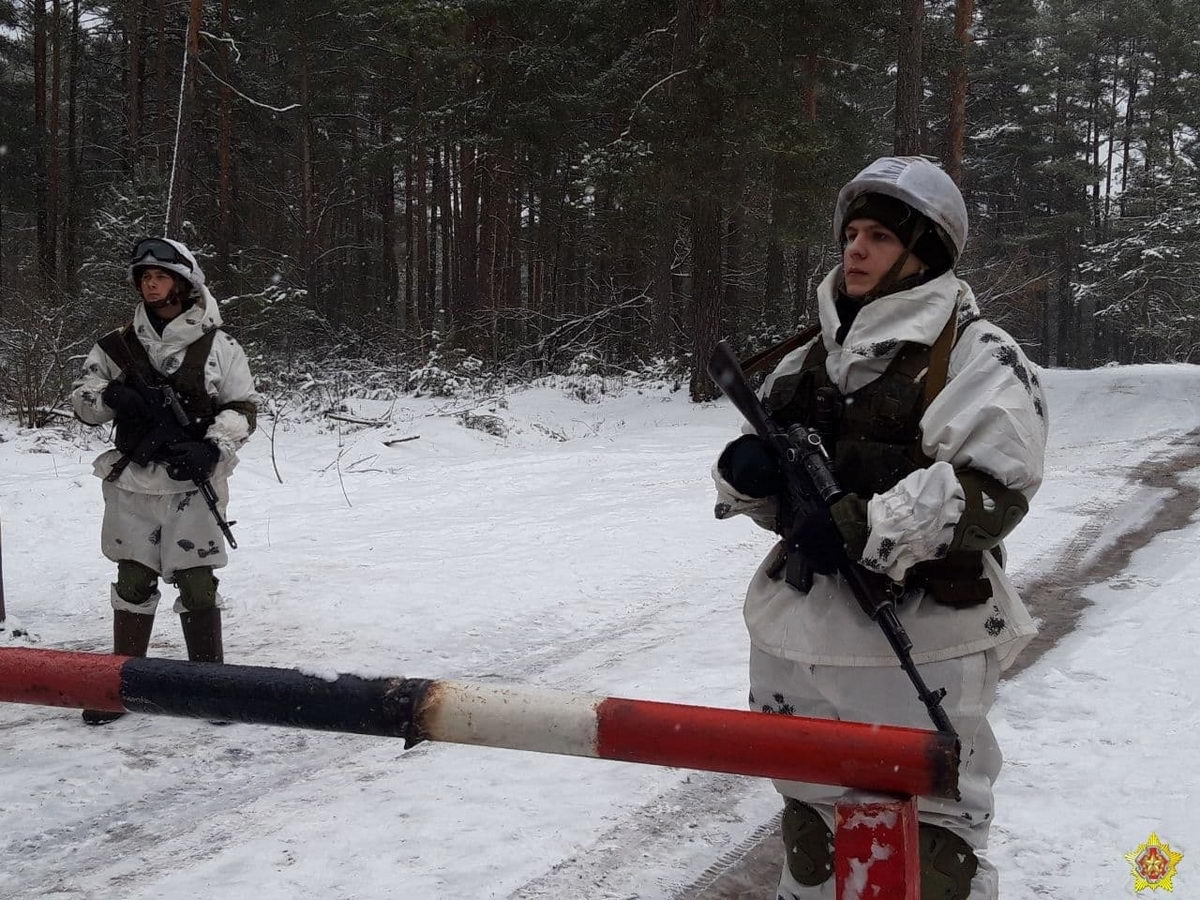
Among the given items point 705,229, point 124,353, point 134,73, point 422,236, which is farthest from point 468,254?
point 124,353

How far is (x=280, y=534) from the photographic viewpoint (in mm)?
8219

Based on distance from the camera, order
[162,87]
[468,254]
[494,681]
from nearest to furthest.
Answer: [494,681], [162,87], [468,254]

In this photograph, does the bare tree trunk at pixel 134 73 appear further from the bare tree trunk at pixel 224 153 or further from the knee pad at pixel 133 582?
the knee pad at pixel 133 582

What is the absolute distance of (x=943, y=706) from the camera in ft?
7.37

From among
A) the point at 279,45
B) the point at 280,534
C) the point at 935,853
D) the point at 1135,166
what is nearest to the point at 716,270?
the point at 280,534

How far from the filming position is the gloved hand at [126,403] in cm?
457

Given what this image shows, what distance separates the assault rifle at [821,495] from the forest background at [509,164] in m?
12.1

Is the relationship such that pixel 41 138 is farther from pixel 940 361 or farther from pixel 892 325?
pixel 940 361

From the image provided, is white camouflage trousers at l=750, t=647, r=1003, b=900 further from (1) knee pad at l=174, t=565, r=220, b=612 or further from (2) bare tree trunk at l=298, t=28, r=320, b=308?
(2) bare tree trunk at l=298, t=28, r=320, b=308

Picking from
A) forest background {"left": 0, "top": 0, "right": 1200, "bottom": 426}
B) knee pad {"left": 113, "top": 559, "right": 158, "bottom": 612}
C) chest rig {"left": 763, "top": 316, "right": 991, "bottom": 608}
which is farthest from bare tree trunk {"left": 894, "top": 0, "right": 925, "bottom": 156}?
chest rig {"left": 763, "top": 316, "right": 991, "bottom": 608}

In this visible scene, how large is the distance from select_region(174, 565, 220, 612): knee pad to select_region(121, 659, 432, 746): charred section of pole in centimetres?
316

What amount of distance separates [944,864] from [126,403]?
3.96 meters

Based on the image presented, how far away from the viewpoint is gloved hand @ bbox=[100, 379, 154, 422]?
4574 mm

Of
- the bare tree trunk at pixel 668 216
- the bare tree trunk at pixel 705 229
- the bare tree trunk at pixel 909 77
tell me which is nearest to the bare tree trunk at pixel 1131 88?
the bare tree trunk at pixel 668 216
